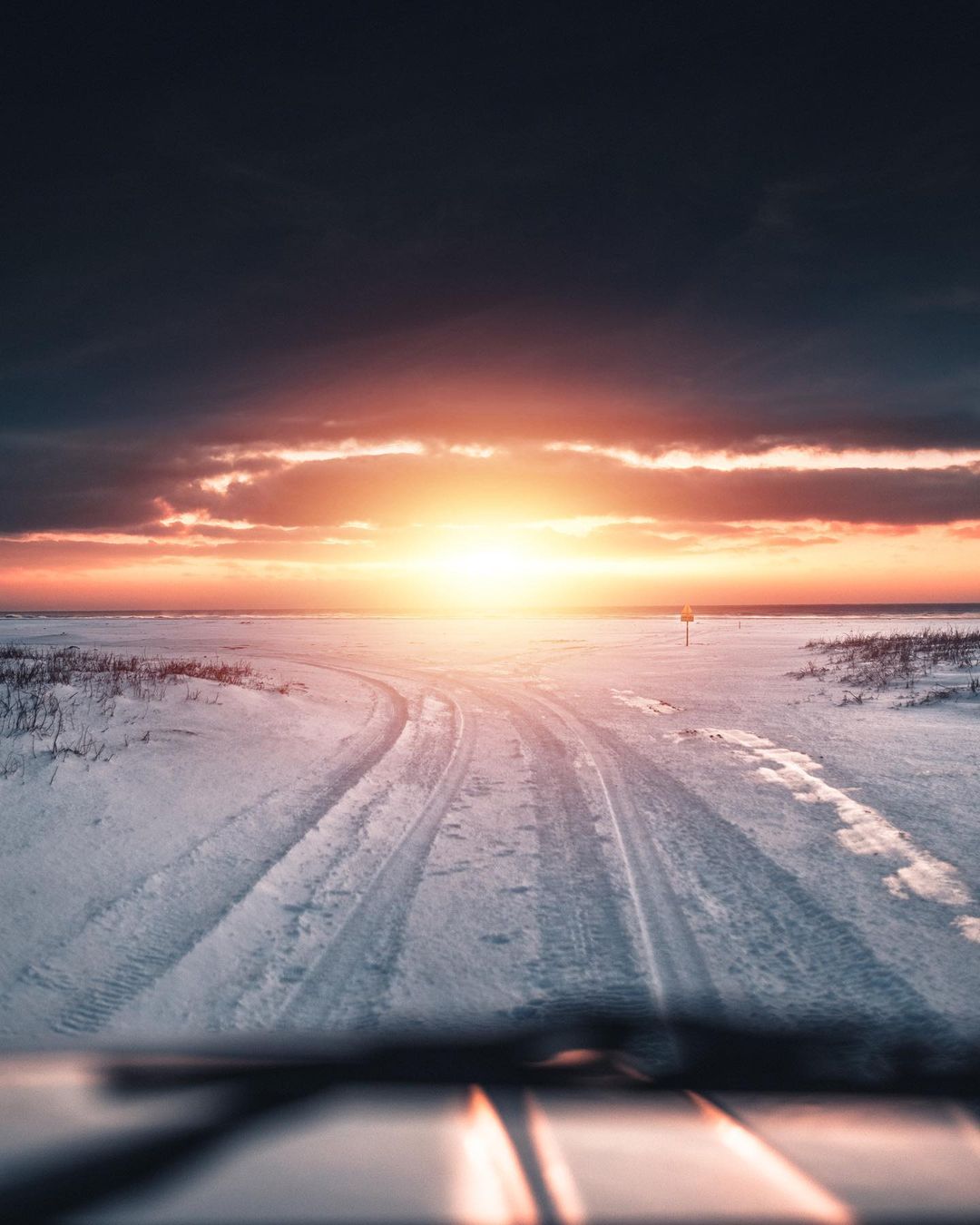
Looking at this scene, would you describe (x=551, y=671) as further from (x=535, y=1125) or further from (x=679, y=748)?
(x=535, y=1125)

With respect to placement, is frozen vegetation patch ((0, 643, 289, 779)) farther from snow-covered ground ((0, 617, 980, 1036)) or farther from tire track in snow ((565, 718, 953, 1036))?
tire track in snow ((565, 718, 953, 1036))

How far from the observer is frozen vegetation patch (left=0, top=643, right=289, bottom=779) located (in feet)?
23.2

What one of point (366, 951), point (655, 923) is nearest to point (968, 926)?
point (655, 923)

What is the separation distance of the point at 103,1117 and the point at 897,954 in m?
3.74

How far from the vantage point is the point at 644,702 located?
44.3ft

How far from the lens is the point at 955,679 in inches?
606

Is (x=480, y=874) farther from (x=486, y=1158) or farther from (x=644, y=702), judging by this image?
(x=644, y=702)

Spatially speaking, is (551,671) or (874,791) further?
(551,671)

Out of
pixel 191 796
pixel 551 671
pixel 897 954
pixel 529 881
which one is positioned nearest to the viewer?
pixel 897 954

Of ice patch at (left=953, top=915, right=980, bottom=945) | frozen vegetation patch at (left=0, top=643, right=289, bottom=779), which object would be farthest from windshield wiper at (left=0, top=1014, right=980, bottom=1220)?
frozen vegetation patch at (left=0, top=643, right=289, bottom=779)

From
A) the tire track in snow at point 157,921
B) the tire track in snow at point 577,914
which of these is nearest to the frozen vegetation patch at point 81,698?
the tire track in snow at point 157,921

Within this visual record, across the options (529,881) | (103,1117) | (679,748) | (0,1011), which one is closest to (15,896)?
(0,1011)

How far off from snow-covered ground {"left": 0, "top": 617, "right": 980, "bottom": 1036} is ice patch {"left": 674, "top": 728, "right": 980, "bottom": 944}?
1.1 inches

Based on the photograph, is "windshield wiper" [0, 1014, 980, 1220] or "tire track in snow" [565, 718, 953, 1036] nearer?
"windshield wiper" [0, 1014, 980, 1220]
